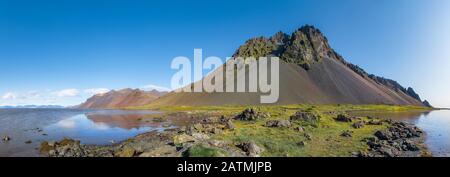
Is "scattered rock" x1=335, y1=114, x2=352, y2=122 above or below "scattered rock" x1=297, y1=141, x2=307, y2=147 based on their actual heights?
above

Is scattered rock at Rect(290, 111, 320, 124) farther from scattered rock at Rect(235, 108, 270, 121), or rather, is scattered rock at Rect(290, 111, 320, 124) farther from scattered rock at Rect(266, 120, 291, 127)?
scattered rock at Rect(235, 108, 270, 121)

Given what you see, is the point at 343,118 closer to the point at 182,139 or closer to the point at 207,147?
the point at 182,139

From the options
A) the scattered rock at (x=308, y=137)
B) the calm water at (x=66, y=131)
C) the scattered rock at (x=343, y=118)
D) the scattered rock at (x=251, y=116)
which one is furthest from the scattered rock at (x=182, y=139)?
the scattered rock at (x=343, y=118)

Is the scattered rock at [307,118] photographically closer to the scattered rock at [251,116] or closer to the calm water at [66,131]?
the scattered rock at [251,116]

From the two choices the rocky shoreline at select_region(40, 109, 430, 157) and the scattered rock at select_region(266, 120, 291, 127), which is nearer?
the rocky shoreline at select_region(40, 109, 430, 157)

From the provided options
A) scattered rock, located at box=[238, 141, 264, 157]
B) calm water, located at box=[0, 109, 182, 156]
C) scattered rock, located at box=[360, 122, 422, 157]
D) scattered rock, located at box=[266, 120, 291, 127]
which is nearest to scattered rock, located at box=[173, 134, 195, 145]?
scattered rock, located at box=[238, 141, 264, 157]

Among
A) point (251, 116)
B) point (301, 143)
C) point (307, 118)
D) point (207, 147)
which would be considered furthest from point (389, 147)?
point (251, 116)
